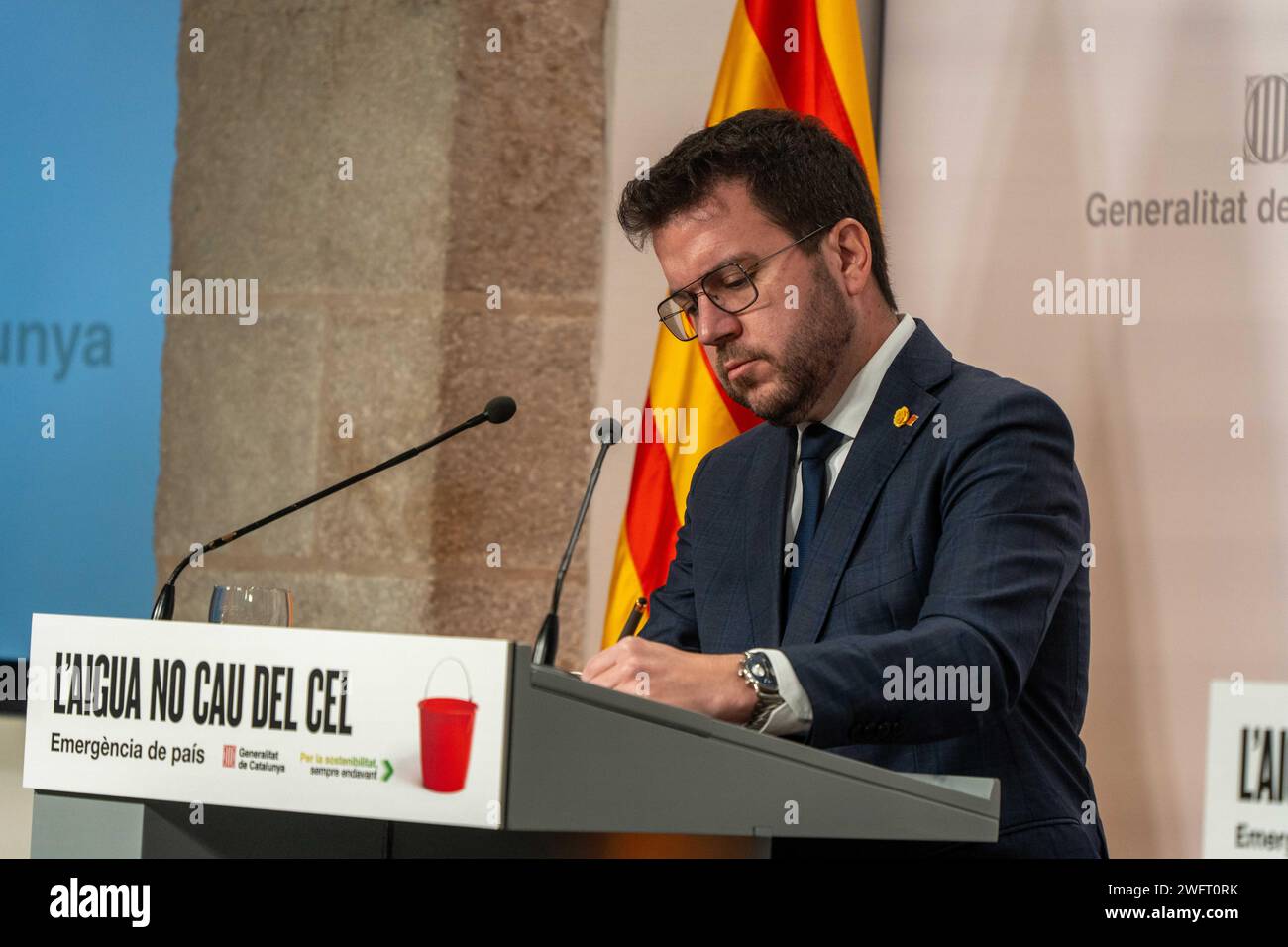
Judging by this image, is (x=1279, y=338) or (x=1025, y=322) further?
(x=1025, y=322)

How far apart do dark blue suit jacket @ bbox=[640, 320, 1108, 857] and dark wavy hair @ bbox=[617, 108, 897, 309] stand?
26 centimetres

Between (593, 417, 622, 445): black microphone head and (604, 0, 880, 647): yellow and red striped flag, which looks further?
(604, 0, 880, 647): yellow and red striped flag

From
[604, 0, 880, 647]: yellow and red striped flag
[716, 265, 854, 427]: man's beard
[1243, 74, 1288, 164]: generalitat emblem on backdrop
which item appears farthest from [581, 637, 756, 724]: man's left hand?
[1243, 74, 1288, 164]: generalitat emblem on backdrop

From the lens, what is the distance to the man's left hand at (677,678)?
139 cm

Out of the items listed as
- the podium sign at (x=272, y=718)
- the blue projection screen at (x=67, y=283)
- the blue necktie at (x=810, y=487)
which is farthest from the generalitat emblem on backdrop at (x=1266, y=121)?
the blue projection screen at (x=67, y=283)

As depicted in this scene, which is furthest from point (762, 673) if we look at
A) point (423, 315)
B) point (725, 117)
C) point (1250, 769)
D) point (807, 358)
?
point (423, 315)

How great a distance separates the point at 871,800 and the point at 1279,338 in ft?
6.76

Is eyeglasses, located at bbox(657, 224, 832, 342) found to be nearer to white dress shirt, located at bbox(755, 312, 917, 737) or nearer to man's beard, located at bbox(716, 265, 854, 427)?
man's beard, located at bbox(716, 265, 854, 427)

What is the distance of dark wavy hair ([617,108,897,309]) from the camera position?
2.22 m
